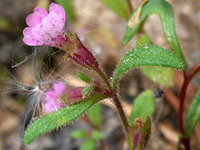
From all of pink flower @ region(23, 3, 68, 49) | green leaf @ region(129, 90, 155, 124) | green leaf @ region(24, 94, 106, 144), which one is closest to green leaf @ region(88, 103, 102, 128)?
green leaf @ region(129, 90, 155, 124)

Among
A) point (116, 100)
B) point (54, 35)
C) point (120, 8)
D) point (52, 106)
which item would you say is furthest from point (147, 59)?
point (120, 8)

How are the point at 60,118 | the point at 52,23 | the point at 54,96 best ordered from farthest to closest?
the point at 54,96 < the point at 60,118 < the point at 52,23

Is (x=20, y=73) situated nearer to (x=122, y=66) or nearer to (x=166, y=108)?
(x=166, y=108)

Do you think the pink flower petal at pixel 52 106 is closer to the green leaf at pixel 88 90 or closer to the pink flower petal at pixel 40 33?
the green leaf at pixel 88 90

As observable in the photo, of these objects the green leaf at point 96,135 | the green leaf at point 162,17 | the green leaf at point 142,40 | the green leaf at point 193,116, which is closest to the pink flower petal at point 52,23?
the green leaf at point 162,17

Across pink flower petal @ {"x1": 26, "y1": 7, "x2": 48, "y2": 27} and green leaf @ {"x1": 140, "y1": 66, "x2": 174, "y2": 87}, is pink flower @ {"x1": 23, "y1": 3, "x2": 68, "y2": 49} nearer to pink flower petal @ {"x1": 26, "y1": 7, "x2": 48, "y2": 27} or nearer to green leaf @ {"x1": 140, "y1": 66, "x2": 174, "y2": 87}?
pink flower petal @ {"x1": 26, "y1": 7, "x2": 48, "y2": 27}

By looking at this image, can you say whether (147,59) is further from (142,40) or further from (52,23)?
(142,40)
